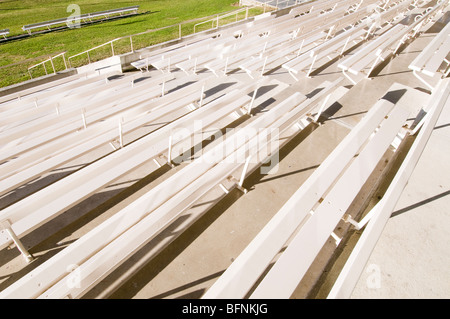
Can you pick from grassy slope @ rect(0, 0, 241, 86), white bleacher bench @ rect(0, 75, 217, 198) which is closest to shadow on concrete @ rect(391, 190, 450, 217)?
white bleacher bench @ rect(0, 75, 217, 198)

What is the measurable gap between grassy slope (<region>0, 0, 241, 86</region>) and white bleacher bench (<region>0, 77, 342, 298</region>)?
34.1ft

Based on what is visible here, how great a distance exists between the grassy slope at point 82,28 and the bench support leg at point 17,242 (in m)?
9.84

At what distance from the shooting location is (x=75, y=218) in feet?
8.68

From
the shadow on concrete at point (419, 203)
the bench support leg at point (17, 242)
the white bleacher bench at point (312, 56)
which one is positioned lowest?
the shadow on concrete at point (419, 203)

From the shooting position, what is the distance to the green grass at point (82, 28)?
11359 mm

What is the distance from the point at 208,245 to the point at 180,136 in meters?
1.38

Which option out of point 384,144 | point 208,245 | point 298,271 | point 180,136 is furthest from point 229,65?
point 298,271

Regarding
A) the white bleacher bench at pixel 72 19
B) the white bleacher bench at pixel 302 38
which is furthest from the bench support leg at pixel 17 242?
the white bleacher bench at pixel 72 19

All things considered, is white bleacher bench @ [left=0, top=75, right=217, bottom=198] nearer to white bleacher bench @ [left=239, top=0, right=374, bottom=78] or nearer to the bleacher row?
the bleacher row

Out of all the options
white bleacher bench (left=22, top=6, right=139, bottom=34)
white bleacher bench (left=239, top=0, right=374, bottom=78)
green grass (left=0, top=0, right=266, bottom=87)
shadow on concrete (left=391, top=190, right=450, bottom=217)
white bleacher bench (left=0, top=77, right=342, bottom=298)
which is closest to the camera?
white bleacher bench (left=0, top=77, right=342, bottom=298)

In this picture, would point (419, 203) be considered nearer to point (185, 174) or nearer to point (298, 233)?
point (298, 233)

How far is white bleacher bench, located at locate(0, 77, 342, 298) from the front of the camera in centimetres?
166

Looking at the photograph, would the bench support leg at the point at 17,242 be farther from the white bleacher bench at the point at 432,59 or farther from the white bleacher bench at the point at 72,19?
the white bleacher bench at the point at 72,19

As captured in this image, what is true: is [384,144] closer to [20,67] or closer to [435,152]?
[435,152]
